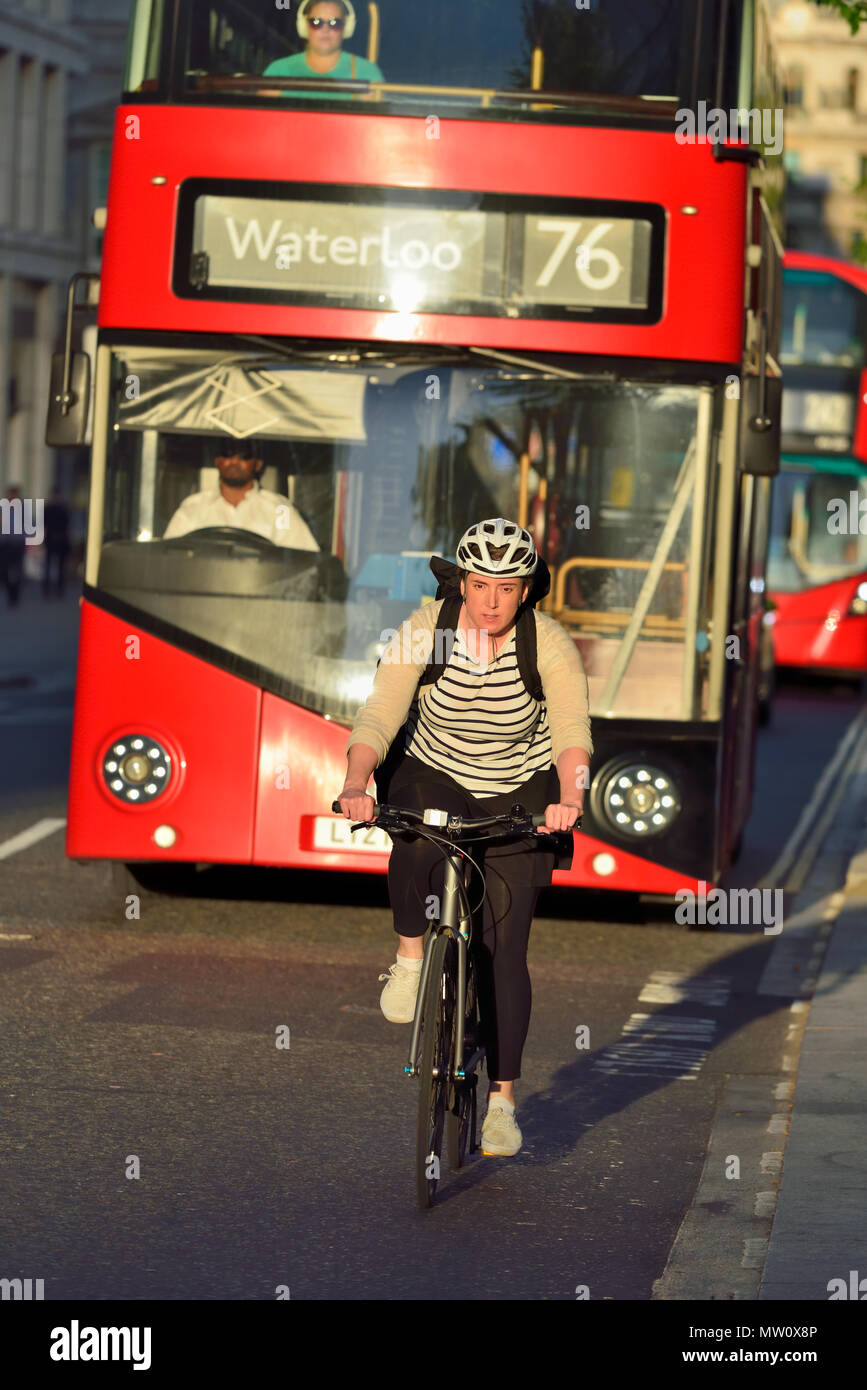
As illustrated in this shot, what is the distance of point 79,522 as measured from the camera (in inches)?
2159

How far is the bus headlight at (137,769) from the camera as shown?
9609 mm

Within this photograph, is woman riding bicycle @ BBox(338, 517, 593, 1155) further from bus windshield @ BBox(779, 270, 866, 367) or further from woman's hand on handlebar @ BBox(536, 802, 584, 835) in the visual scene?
bus windshield @ BBox(779, 270, 866, 367)

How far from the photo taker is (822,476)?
2669 cm

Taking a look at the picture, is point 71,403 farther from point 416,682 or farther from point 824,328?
point 824,328

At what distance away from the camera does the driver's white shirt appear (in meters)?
9.52

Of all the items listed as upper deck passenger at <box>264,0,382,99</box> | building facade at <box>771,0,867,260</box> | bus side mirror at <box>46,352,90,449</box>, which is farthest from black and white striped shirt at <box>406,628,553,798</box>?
building facade at <box>771,0,867,260</box>

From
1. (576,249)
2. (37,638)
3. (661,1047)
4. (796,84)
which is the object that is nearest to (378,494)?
(576,249)

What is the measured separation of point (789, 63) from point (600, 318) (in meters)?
105

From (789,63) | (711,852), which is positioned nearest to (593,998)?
(711,852)

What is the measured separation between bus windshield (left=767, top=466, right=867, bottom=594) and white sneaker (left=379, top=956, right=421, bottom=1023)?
21.2 m

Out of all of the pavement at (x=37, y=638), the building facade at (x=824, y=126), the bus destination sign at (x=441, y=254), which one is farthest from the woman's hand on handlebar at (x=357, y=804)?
the building facade at (x=824, y=126)

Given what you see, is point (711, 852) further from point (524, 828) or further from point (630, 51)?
point (524, 828)

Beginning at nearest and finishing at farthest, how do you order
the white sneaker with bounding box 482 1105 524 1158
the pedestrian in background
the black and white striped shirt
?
the black and white striped shirt → the white sneaker with bounding box 482 1105 524 1158 → the pedestrian in background

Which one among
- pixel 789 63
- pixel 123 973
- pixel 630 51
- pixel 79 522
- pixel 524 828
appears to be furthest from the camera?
pixel 789 63
